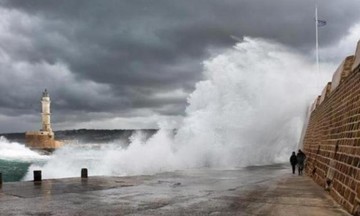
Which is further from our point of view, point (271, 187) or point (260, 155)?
point (260, 155)

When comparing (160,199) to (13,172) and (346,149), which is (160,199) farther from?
(13,172)

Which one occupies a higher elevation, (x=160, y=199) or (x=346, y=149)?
(x=346, y=149)

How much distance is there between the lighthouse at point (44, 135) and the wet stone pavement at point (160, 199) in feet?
206

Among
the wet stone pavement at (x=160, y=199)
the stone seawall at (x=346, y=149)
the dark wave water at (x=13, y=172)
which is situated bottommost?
the dark wave water at (x=13, y=172)

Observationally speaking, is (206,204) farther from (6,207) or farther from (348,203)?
(6,207)

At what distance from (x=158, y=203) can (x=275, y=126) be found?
91.3ft

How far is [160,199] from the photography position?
9.67 metres

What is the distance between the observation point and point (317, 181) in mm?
13461

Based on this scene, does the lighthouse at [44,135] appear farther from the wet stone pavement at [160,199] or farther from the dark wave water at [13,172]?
the wet stone pavement at [160,199]

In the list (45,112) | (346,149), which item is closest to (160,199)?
(346,149)

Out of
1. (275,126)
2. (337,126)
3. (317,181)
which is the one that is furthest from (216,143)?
(337,126)

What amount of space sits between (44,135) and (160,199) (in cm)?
6928

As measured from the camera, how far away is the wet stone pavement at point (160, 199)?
7.99 meters

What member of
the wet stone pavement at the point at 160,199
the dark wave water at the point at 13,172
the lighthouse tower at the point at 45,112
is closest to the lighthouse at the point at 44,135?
the lighthouse tower at the point at 45,112
